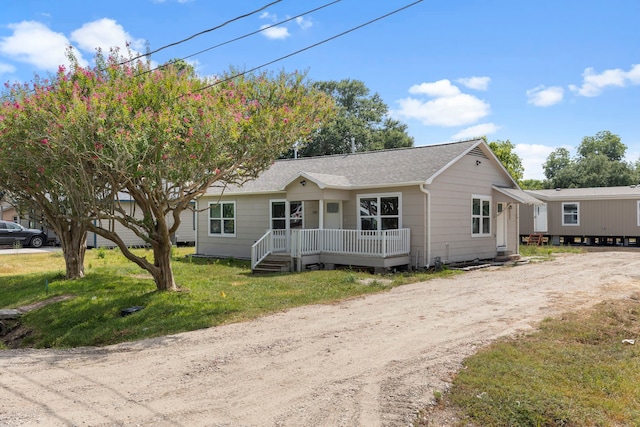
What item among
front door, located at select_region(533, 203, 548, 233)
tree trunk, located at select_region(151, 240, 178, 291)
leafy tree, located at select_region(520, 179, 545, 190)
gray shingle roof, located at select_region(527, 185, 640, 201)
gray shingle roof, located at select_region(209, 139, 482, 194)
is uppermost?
leafy tree, located at select_region(520, 179, 545, 190)

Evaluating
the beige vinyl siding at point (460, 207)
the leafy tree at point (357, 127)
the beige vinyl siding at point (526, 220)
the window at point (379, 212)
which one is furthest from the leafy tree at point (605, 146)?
the window at point (379, 212)

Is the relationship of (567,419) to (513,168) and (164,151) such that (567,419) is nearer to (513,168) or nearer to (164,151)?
(164,151)

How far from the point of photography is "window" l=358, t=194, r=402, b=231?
53.8ft

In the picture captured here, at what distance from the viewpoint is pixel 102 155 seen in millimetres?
8484

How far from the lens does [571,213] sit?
27953 millimetres

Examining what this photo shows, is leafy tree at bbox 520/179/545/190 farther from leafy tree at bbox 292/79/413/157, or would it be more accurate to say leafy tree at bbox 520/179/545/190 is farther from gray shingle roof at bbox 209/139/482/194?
gray shingle roof at bbox 209/139/482/194

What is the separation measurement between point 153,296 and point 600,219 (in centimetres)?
2434

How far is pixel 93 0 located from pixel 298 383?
994 cm

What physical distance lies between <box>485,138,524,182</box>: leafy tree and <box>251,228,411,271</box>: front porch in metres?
25.7

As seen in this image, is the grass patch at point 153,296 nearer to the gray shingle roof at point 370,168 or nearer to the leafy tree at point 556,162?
the gray shingle roof at point 370,168

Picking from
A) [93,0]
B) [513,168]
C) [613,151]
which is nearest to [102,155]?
[93,0]

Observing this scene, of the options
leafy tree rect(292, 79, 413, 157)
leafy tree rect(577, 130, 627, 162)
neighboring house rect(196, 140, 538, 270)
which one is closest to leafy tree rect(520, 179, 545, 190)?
leafy tree rect(577, 130, 627, 162)

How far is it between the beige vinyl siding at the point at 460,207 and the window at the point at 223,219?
27.3 ft

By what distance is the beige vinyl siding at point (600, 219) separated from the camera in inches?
1017
